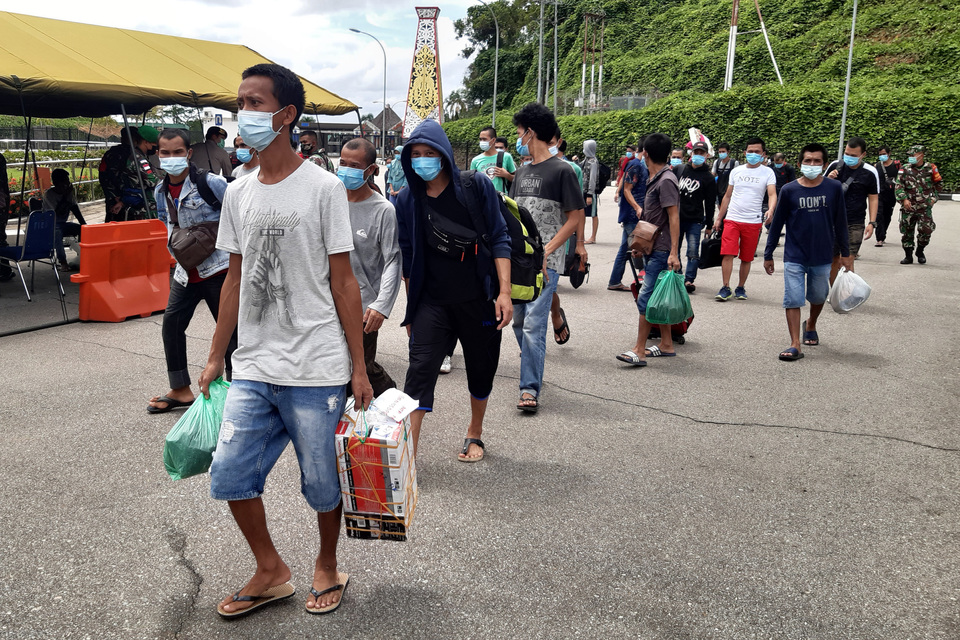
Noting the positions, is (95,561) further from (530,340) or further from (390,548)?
(530,340)

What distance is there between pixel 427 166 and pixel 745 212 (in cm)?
681

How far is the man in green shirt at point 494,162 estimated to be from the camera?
8102mm

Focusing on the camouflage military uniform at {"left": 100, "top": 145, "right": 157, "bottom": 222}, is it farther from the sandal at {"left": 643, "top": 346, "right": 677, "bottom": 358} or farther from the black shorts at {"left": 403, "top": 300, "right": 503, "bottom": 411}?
the black shorts at {"left": 403, "top": 300, "right": 503, "bottom": 411}

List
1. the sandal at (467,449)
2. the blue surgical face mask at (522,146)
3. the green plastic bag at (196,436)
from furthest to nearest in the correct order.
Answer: the blue surgical face mask at (522,146), the sandal at (467,449), the green plastic bag at (196,436)

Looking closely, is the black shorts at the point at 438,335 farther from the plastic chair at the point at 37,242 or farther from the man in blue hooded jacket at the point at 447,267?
the plastic chair at the point at 37,242

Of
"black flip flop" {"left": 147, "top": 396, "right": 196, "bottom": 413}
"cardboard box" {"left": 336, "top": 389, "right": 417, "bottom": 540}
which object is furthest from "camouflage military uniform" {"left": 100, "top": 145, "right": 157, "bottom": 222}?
"cardboard box" {"left": 336, "top": 389, "right": 417, "bottom": 540}

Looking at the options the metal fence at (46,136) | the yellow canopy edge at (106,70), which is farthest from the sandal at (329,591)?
the metal fence at (46,136)

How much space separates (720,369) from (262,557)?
4.65 metres

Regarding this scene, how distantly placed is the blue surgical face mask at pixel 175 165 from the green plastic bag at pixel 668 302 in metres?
3.86

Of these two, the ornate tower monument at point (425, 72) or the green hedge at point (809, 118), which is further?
the green hedge at point (809, 118)

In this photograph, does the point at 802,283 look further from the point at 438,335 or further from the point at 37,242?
the point at 37,242

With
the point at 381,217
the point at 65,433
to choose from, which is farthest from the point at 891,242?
the point at 65,433

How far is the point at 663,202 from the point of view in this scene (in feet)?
22.1

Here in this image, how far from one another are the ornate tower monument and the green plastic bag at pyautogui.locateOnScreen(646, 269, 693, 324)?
19.9 m
